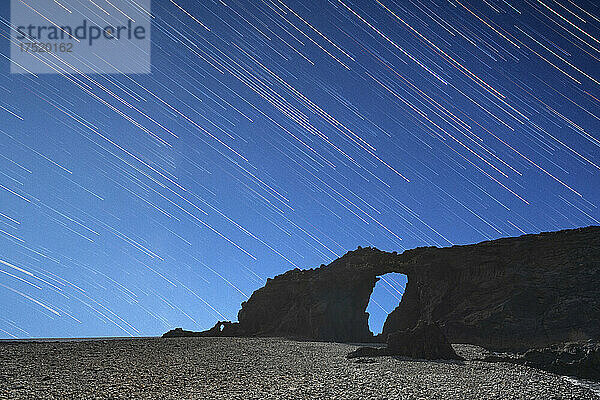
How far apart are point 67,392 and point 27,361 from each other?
9.16 metres

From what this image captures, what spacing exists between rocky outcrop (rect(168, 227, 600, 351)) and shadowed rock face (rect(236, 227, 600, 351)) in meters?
0.09

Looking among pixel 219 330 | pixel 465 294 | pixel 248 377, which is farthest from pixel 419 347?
pixel 219 330

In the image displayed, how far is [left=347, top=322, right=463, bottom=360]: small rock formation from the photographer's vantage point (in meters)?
27.3

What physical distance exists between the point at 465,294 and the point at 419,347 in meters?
20.7

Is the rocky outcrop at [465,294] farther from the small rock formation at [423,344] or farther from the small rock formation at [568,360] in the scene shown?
the small rock formation at [423,344]

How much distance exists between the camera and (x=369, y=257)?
184 feet

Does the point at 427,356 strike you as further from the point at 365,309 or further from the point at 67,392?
the point at 365,309

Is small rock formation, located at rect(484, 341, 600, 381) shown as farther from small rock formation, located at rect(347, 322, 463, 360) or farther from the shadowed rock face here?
the shadowed rock face

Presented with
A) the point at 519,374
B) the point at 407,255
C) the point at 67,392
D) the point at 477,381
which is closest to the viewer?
the point at 67,392

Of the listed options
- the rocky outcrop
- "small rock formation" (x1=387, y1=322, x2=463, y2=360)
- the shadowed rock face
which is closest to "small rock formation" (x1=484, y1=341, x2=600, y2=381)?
"small rock formation" (x1=387, y1=322, x2=463, y2=360)

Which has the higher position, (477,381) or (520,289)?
(520,289)

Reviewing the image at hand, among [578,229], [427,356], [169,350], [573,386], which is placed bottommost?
[573,386]

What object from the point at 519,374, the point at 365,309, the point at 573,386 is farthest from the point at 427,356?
the point at 365,309

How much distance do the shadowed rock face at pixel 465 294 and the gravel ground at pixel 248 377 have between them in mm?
13259
